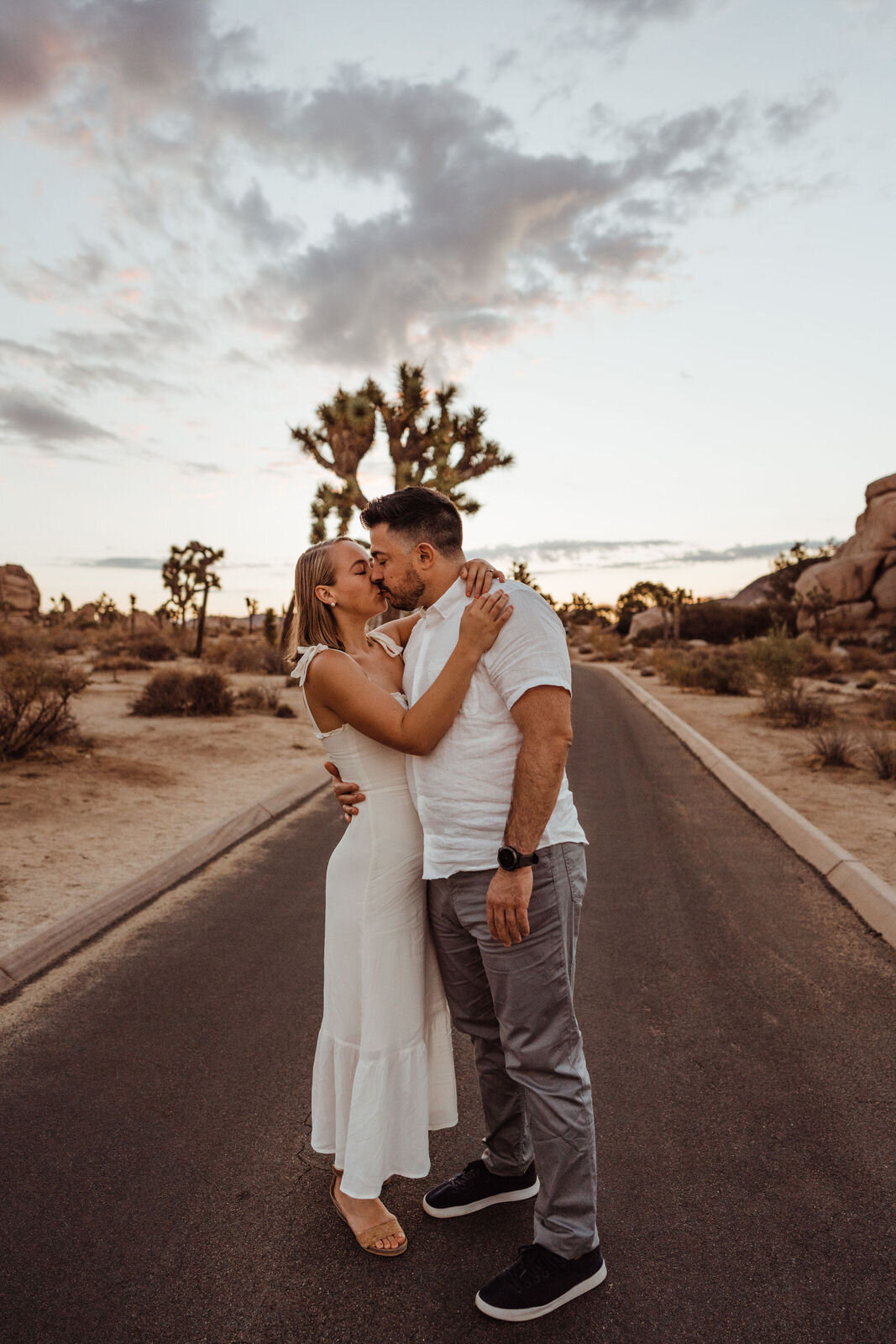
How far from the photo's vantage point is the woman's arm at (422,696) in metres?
2.29

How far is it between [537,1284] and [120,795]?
7.84 metres

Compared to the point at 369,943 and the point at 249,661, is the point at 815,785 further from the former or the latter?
the point at 249,661

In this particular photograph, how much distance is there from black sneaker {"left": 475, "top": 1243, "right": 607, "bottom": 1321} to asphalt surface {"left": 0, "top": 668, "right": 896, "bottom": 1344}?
4 cm

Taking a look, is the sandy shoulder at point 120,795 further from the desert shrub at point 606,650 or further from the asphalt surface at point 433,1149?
the desert shrub at point 606,650

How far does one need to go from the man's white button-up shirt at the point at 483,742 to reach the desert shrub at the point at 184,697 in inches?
581

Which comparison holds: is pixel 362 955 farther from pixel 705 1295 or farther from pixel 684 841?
pixel 684 841

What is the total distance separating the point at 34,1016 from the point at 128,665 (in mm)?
26168

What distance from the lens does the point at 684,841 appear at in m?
7.38

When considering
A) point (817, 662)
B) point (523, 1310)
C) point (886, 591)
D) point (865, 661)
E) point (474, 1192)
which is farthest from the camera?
point (886, 591)

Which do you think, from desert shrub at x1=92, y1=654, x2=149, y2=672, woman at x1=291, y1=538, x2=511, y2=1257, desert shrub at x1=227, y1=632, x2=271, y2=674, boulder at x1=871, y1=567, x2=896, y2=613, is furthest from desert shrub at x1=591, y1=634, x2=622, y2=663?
woman at x1=291, y1=538, x2=511, y2=1257

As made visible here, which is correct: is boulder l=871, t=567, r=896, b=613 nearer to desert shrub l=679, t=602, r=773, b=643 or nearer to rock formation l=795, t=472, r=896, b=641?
rock formation l=795, t=472, r=896, b=641

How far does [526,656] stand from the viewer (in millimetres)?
2287

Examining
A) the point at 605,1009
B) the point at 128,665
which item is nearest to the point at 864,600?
the point at 128,665

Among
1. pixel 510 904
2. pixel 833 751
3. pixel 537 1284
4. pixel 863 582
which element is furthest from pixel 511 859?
pixel 863 582
